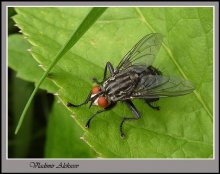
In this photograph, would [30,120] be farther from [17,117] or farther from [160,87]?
[160,87]

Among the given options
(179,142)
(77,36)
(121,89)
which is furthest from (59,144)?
(77,36)

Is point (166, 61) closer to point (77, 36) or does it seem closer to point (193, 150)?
point (193, 150)

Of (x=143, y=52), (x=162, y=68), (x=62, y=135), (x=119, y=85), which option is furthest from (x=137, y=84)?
(x=62, y=135)

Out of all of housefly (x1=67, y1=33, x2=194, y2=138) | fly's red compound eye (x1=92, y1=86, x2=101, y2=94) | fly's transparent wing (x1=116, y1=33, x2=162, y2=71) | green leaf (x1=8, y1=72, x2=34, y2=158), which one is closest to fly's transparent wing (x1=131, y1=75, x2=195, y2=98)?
housefly (x1=67, y1=33, x2=194, y2=138)

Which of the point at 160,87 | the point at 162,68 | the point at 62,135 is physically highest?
the point at 162,68

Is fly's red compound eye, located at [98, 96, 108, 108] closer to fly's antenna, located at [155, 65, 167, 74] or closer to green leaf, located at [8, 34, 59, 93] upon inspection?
fly's antenna, located at [155, 65, 167, 74]

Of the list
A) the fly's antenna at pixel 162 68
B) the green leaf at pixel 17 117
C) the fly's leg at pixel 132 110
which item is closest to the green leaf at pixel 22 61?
the green leaf at pixel 17 117
